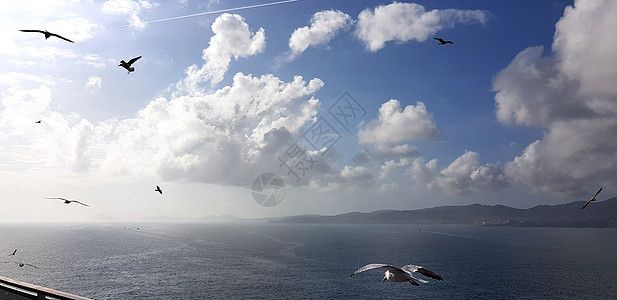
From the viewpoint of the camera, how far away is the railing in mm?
6090

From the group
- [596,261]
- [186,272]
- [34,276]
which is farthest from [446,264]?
[34,276]

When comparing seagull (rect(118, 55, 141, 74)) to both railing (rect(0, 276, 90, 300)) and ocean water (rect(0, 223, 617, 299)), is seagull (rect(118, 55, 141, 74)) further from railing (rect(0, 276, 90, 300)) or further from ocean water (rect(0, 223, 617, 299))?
ocean water (rect(0, 223, 617, 299))

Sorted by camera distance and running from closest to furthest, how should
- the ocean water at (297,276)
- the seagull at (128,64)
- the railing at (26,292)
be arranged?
the railing at (26,292)
the seagull at (128,64)
the ocean water at (297,276)

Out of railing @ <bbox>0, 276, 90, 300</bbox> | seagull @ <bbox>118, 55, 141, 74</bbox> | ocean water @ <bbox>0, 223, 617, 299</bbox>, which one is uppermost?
seagull @ <bbox>118, 55, 141, 74</bbox>

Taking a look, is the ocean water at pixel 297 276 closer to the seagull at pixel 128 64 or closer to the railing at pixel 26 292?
the seagull at pixel 128 64

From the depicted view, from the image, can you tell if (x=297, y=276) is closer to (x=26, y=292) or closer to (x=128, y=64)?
(x=128, y=64)

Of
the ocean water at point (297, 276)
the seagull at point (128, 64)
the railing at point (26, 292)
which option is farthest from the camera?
the ocean water at point (297, 276)

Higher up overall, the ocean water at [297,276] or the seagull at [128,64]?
the seagull at [128,64]

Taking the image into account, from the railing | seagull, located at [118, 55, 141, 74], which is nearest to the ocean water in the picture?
seagull, located at [118, 55, 141, 74]

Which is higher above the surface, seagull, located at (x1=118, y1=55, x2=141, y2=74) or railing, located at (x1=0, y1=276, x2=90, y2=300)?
seagull, located at (x1=118, y1=55, x2=141, y2=74)

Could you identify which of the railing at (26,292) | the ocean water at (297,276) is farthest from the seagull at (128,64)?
the ocean water at (297,276)

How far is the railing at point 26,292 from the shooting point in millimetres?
6090

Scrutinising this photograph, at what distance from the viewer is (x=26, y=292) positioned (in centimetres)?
668

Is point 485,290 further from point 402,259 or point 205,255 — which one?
point 205,255
